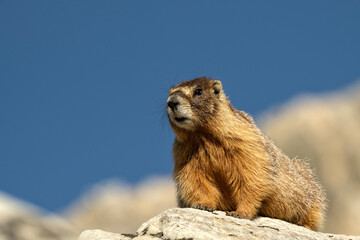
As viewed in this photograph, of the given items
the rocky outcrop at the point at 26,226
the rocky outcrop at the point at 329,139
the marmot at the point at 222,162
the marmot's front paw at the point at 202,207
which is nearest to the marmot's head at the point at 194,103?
the marmot at the point at 222,162

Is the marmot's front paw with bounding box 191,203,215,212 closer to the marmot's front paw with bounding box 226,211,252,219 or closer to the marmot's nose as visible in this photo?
the marmot's front paw with bounding box 226,211,252,219

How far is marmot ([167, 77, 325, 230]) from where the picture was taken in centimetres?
1086

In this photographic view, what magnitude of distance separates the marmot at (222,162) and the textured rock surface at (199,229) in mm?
795

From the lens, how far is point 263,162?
432 inches

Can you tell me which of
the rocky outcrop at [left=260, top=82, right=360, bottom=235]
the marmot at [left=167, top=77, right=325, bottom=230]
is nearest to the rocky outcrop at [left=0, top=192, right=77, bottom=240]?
the marmot at [left=167, top=77, right=325, bottom=230]

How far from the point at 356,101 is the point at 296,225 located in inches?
2017

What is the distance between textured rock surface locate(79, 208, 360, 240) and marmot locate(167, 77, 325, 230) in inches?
31.3

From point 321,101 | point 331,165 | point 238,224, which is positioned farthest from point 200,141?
point 321,101

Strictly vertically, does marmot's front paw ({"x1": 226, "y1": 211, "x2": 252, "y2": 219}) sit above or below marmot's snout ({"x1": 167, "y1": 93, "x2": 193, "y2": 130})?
below

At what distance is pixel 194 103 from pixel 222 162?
1136 millimetres

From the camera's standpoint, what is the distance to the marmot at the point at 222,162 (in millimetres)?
10859

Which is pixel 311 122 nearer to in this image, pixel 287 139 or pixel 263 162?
pixel 287 139

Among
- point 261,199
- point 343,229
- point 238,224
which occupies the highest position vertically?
point 343,229

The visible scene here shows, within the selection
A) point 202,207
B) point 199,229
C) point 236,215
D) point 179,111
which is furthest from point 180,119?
point 199,229
